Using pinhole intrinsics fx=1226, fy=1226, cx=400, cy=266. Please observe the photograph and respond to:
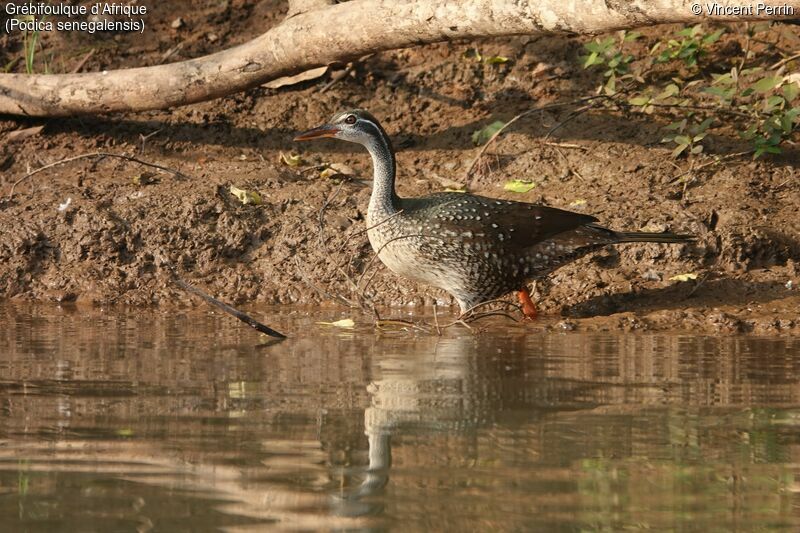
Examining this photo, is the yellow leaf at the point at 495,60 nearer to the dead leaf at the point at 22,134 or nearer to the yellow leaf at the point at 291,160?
the yellow leaf at the point at 291,160

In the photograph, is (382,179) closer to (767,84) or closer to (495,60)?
(495,60)

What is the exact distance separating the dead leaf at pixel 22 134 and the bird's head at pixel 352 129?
2.91m

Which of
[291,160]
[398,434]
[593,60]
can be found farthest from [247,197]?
[398,434]

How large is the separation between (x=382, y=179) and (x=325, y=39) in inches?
53.6

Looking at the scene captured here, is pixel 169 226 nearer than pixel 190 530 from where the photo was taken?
No

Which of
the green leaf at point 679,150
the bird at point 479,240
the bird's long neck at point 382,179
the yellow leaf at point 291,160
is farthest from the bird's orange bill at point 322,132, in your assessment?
the green leaf at point 679,150

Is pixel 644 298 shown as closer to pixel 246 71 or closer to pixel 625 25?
pixel 625 25

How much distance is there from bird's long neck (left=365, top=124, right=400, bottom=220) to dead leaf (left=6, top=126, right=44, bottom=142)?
3364mm

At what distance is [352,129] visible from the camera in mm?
8906

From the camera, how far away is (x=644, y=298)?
27.8 ft

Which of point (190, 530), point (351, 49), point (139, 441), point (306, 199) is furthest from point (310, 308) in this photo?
point (190, 530)

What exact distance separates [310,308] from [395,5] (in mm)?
2246

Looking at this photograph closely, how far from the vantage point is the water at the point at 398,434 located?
3.55 metres

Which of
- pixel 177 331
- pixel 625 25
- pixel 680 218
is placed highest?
pixel 625 25
